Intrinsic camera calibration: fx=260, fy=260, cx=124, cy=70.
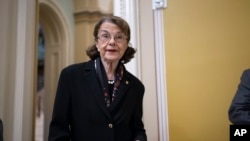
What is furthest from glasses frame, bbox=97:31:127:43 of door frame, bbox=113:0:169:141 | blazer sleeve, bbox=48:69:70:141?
door frame, bbox=113:0:169:141

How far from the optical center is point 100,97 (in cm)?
112

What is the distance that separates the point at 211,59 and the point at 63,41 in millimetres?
2725

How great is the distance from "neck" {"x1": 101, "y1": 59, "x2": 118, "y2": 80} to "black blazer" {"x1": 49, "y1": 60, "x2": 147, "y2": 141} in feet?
0.20

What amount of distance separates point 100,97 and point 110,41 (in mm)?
247

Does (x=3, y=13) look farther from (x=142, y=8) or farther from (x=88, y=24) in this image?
(x=88, y=24)

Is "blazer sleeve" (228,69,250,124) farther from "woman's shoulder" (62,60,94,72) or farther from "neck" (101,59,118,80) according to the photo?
"woman's shoulder" (62,60,94,72)

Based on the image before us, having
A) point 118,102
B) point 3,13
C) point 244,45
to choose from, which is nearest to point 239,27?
point 244,45

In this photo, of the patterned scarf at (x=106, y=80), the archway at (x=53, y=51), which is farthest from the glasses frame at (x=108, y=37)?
the archway at (x=53, y=51)

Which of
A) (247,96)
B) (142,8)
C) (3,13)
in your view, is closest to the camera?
(247,96)

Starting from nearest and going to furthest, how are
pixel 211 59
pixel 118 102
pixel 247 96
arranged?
pixel 118 102, pixel 247 96, pixel 211 59

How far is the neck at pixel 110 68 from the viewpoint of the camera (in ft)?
3.89

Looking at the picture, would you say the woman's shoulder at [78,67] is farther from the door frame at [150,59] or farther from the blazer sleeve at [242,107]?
the blazer sleeve at [242,107]

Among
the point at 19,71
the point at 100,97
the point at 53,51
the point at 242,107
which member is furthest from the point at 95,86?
the point at 53,51

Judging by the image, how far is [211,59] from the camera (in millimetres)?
1651
